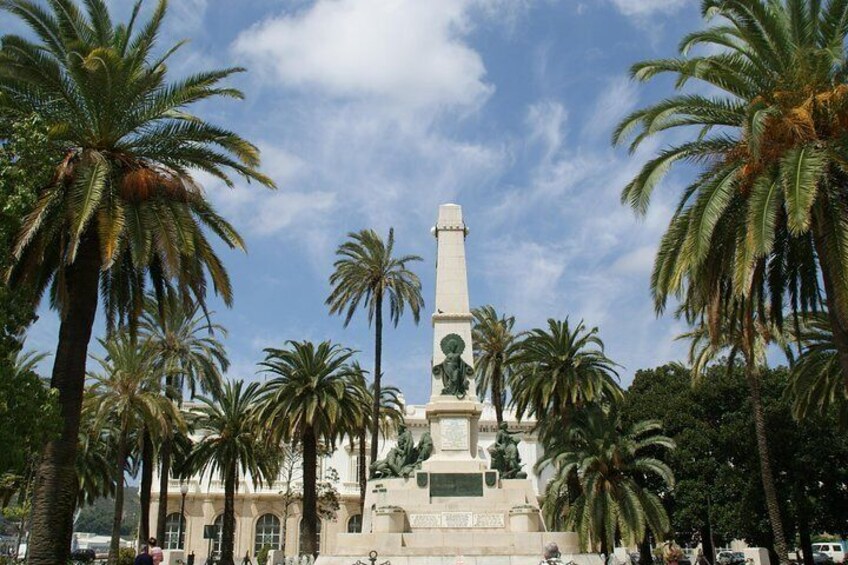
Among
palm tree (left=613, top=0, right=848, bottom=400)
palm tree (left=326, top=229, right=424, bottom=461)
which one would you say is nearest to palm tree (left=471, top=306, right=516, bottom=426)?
palm tree (left=326, top=229, right=424, bottom=461)

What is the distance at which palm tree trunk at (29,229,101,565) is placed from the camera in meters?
14.4

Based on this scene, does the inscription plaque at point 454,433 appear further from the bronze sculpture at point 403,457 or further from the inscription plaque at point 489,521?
the inscription plaque at point 489,521

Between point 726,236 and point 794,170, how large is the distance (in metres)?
2.46

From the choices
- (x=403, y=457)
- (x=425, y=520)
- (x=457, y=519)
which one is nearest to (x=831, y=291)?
(x=457, y=519)

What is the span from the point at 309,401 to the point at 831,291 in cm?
2393

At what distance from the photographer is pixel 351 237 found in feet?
137

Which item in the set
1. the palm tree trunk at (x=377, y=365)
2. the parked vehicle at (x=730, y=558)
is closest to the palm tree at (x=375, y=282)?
the palm tree trunk at (x=377, y=365)

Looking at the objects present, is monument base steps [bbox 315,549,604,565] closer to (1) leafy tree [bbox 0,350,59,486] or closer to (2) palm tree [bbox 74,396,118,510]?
(1) leafy tree [bbox 0,350,59,486]

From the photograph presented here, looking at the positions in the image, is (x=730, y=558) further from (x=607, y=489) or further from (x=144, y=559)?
(x=144, y=559)

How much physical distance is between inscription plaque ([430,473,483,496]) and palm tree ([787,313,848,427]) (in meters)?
10.1

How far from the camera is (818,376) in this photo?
2342 cm

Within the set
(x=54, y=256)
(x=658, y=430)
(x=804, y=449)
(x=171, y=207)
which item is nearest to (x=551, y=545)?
(x=171, y=207)

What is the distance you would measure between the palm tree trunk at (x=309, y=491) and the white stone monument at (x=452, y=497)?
880 cm

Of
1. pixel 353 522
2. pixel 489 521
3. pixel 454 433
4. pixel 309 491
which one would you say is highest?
pixel 454 433
